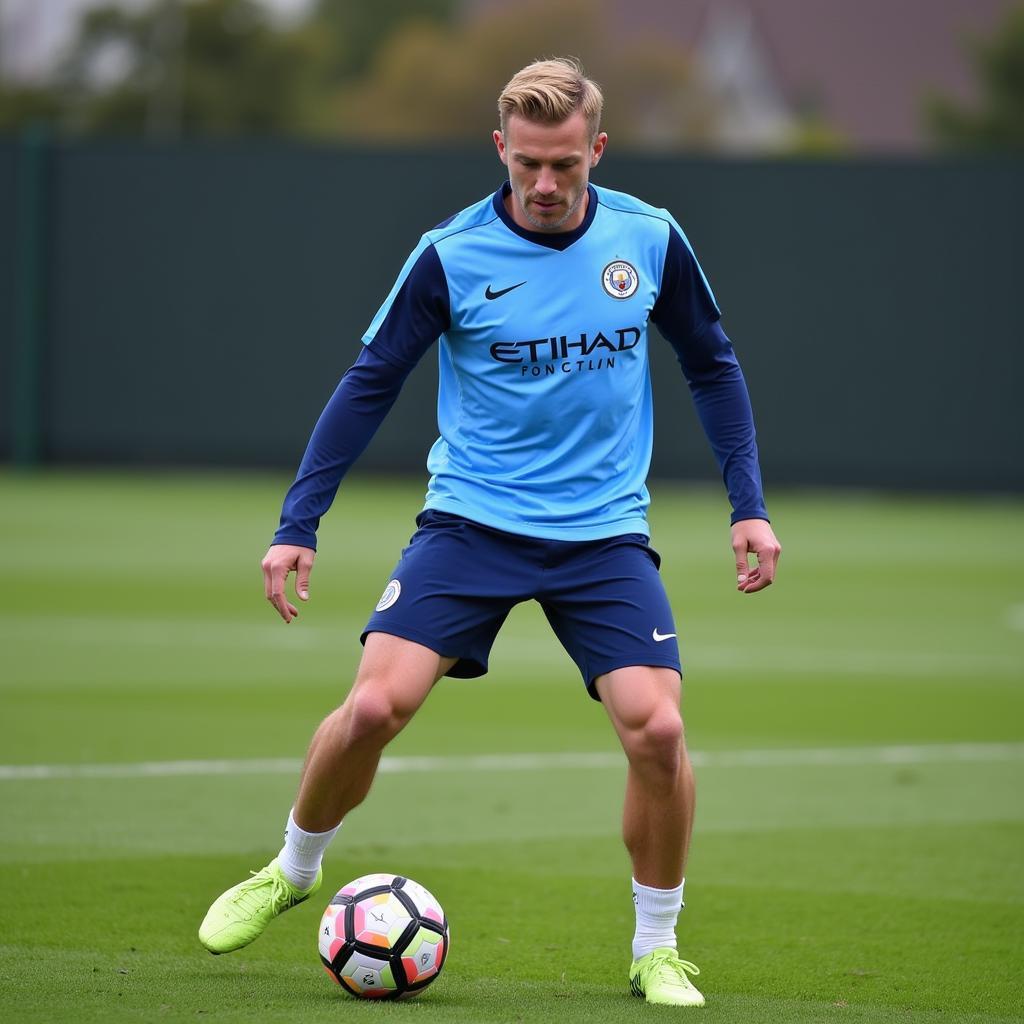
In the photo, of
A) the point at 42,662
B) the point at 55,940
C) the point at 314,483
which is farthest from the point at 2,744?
the point at 314,483

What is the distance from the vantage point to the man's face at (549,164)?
527 centimetres

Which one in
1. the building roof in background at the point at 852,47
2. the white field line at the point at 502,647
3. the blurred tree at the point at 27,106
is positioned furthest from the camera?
the building roof in background at the point at 852,47

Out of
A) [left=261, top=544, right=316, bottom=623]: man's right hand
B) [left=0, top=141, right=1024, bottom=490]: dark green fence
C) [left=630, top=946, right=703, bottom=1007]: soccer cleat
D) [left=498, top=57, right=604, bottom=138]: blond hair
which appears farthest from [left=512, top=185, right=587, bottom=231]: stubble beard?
Answer: [left=0, top=141, right=1024, bottom=490]: dark green fence

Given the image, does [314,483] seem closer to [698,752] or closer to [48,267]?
[698,752]

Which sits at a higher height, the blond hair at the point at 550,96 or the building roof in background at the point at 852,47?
the blond hair at the point at 550,96

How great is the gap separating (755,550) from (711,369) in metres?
0.57

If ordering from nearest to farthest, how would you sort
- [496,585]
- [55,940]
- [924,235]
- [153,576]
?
[496,585], [55,940], [153,576], [924,235]

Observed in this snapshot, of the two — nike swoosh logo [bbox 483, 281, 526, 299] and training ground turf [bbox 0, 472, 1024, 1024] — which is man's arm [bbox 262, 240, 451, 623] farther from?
training ground turf [bbox 0, 472, 1024, 1024]

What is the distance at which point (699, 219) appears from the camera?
2655cm

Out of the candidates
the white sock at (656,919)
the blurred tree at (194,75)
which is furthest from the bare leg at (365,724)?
the blurred tree at (194,75)

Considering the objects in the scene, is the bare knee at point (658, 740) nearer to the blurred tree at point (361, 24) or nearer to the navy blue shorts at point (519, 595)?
the navy blue shorts at point (519, 595)

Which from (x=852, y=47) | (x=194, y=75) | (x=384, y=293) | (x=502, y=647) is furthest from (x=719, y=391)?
(x=852, y=47)

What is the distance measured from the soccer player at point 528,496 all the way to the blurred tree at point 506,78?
50.6 meters

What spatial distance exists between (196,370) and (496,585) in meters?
22.5
